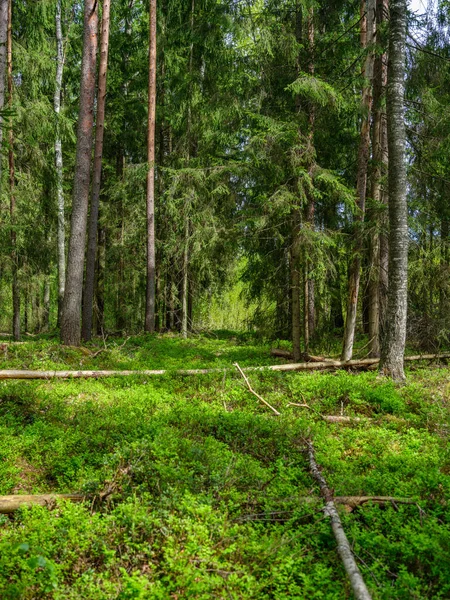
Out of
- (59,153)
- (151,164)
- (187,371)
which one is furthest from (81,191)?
(59,153)

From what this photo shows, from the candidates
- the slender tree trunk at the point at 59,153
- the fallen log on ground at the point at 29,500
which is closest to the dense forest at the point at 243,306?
the fallen log on ground at the point at 29,500

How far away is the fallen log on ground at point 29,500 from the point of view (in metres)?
4.28

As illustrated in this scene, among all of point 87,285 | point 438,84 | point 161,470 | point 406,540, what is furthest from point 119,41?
point 406,540

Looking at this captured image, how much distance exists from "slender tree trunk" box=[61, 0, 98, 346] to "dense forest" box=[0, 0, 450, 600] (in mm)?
56

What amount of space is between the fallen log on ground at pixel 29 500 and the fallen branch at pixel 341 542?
2.45 metres

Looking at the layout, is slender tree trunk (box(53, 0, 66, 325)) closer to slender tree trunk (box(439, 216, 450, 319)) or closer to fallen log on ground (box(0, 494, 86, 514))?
slender tree trunk (box(439, 216, 450, 319))

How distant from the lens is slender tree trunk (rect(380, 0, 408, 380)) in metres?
8.38

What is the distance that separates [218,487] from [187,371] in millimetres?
4949

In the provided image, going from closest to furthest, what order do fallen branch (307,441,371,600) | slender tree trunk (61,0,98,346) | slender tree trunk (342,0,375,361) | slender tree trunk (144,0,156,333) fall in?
1. fallen branch (307,441,371,600)
2. slender tree trunk (342,0,375,361)
3. slender tree trunk (61,0,98,346)
4. slender tree trunk (144,0,156,333)

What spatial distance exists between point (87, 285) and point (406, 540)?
11.6 metres

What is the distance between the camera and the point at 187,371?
31.1ft

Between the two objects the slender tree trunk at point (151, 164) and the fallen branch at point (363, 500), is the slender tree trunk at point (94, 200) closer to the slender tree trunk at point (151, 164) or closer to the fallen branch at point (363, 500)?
the slender tree trunk at point (151, 164)

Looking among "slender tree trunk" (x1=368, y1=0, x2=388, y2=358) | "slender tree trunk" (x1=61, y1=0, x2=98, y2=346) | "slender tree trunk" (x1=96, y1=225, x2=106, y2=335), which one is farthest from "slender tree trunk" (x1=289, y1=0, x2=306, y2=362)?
"slender tree trunk" (x1=96, y1=225, x2=106, y2=335)

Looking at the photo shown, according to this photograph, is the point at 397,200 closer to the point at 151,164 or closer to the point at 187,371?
the point at 187,371
